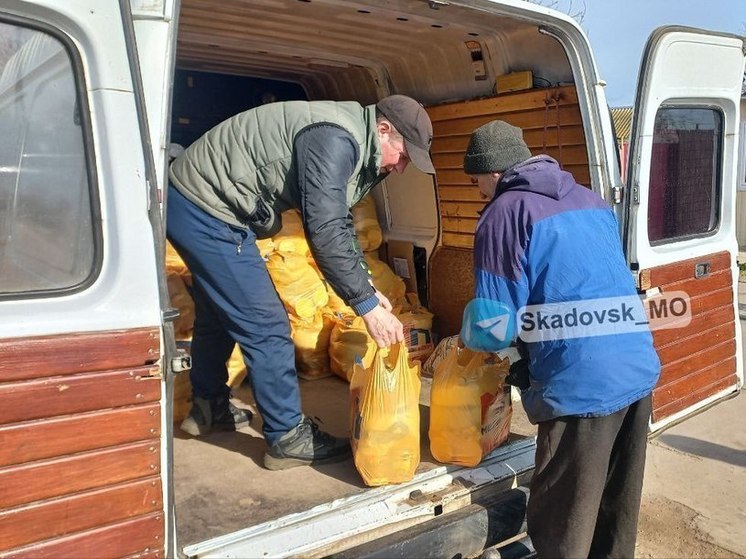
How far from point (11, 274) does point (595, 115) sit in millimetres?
2385

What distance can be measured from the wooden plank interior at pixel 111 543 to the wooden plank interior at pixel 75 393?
326 mm

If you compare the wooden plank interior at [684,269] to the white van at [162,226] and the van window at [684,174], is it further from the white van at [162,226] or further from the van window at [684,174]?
the van window at [684,174]

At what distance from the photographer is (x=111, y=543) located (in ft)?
5.95

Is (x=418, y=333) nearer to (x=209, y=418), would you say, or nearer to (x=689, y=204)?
(x=209, y=418)

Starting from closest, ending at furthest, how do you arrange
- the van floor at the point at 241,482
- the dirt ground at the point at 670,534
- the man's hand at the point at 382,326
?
the van floor at the point at 241,482 → the man's hand at the point at 382,326 → the dirt ground at the point at 670,534

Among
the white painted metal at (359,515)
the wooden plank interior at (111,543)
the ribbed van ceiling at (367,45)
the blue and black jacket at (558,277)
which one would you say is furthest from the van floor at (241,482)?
the ribbed van ceiling at (367,45)

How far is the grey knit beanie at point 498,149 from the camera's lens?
240 centimetres

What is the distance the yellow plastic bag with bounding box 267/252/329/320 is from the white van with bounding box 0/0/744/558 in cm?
56

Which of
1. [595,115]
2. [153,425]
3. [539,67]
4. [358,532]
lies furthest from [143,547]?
[539,67]

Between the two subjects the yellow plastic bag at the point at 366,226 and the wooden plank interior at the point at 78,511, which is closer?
the wooden plank interior at the point at 78,511

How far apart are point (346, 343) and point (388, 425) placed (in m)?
1.49

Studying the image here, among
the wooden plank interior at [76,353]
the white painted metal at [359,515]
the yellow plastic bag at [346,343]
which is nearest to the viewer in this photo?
the wooden plank interior at [76,353]

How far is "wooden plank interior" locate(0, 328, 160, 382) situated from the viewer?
5.40 feet

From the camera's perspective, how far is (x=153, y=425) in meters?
1.86
